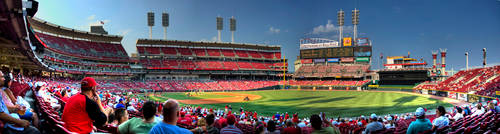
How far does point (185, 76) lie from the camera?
75.6m

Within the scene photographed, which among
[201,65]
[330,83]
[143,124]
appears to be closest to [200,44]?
[201,65]

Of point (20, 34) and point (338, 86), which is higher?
point (20, 34)

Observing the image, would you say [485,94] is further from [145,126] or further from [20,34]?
[20,34]

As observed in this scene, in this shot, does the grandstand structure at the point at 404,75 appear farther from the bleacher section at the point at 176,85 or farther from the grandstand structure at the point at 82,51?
the grandstand structure at the point at 82,51

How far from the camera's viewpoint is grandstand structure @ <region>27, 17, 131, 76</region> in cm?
5145

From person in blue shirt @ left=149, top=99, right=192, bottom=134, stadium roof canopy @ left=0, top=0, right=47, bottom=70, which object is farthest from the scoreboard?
person in blue shirt @ left=149, top=99, right=192, bottom=134

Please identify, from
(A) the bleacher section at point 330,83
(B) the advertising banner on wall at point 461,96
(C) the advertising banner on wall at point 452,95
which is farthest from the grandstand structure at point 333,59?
(B) the advertising banner on wall at point 461,96

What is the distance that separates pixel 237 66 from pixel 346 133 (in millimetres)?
73419

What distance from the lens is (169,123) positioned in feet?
8.41

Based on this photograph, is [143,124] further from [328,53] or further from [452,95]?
[328,53]

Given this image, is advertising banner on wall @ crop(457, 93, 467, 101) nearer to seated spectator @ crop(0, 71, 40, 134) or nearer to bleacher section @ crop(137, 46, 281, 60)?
seated spectator @ crop(0, 71, 40, 134)

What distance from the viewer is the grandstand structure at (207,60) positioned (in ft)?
→ 243

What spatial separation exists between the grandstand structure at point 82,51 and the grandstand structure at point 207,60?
654 centimetres

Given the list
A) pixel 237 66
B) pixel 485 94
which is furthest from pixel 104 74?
pixel 485 94
